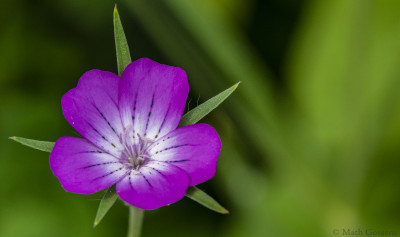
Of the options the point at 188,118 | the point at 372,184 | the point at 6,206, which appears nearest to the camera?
the point at 188,118

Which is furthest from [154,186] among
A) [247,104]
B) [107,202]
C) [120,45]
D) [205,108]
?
[247,104]

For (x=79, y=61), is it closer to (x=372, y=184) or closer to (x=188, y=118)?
(x=188, y=118)

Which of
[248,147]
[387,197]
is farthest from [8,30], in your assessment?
[387,197]

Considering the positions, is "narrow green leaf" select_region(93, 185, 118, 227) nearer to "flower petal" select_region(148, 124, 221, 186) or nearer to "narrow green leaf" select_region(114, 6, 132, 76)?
"flower petal" select_region(148, 124, 221, 186)

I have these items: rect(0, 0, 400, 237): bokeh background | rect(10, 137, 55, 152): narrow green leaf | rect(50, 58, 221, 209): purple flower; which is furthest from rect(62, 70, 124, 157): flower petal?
rect(0, 0, 400, 237): bokeh background

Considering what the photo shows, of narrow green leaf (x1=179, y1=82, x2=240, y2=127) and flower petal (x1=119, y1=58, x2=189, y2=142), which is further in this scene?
flower petal (x1=119, y1=58, x2=189, y2=142)

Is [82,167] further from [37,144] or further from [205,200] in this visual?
[205,200]
